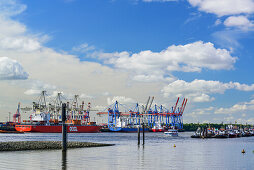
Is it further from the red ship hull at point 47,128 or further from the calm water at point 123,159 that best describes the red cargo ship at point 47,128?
the calm water at point 123,159

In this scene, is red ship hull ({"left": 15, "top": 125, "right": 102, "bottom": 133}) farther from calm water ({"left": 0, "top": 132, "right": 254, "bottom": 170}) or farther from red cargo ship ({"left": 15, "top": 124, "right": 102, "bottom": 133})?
calm water ({"left": 0, "top": 132, "right": 254, "bottom": 170})

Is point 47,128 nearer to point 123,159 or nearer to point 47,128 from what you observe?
point 47,128

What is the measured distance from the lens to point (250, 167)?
32969 mm

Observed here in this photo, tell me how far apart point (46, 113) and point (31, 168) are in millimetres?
169914

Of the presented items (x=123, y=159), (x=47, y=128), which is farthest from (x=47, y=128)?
(x=123, y=159)

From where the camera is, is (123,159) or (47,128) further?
(47,128)

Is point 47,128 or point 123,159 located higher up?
point 123,159

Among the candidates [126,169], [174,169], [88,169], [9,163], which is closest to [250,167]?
[174,169]

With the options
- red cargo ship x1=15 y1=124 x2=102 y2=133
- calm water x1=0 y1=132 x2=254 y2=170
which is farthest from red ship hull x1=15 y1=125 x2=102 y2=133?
calm water x1=0 y1=132 x2=254 y2=170

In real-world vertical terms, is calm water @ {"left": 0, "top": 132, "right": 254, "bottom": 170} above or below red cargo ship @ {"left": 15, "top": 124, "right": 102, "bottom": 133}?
above

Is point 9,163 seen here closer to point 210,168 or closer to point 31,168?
point 31,168

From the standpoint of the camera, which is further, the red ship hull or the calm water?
the red ship hull

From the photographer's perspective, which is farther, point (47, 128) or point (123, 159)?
point (47, 128)

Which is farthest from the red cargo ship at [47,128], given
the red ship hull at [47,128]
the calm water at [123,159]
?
the calm water at [123,159]
